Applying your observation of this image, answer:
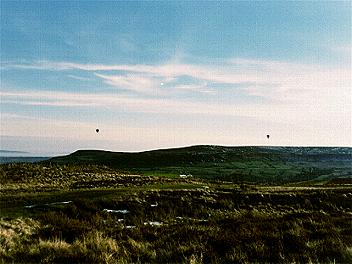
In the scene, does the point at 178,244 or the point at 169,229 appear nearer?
the point at 178,244

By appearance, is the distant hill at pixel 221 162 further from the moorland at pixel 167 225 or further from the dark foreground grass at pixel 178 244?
the dark foreground grass at pixel 178 244

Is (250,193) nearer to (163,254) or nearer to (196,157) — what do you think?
(163,254)

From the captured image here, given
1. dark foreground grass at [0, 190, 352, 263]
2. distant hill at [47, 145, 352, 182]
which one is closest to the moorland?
dark foreground grass at [0, 190, 352, 263]

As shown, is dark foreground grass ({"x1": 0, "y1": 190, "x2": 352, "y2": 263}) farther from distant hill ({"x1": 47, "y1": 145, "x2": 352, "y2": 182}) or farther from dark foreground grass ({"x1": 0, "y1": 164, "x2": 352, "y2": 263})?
distant hill ({"x1": 47, "y1": 145, "x2": 352, "y2": 182})

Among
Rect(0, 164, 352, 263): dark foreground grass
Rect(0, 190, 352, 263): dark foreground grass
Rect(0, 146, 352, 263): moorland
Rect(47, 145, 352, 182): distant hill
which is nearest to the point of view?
Rect(0, 190, 352, 263): dark foreground grass

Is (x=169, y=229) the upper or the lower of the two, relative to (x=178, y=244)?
lower

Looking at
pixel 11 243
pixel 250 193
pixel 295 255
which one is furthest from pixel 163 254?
pixel 250 193

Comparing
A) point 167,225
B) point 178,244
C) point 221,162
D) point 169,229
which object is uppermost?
point 221,162

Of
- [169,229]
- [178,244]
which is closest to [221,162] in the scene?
[169,229]

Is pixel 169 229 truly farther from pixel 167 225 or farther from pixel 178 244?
pixel 178 244

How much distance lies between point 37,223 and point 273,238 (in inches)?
486

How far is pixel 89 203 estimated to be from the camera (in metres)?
→ 26.9

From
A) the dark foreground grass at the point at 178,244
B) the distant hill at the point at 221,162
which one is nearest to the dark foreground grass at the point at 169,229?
the dark foreground grass at the point at 178,244

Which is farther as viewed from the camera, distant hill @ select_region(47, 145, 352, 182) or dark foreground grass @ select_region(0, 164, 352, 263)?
distant hill @ select_region(47, 145, 352, 182)
